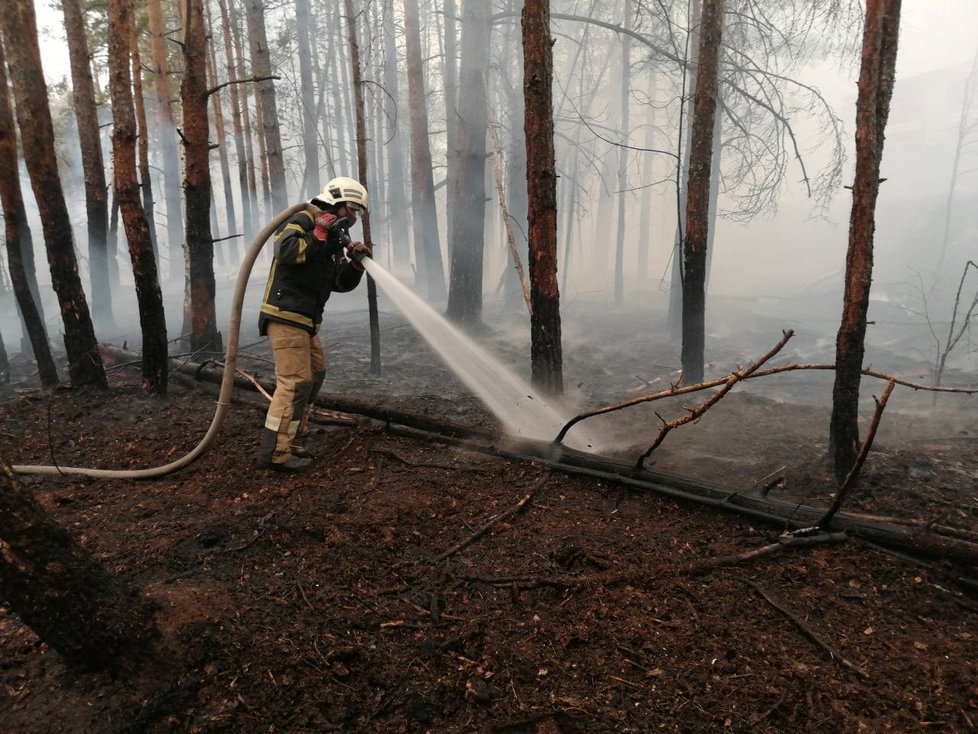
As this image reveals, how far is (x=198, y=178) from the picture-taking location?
325 inches

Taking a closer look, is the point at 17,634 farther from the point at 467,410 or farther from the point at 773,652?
the point at 467,410

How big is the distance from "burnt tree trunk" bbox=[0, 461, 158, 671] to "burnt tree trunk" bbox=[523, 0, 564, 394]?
4.79 m

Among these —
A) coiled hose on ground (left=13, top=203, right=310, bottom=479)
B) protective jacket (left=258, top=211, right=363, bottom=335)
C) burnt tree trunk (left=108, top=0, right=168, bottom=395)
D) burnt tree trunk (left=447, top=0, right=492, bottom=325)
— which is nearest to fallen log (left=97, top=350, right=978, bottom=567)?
protective jacket (left=258, top=211, right=363, bottom=335)

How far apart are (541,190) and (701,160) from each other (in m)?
3.08

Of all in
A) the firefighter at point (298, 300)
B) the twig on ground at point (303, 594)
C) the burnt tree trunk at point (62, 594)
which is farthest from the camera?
the firefighter at point (298, 300)

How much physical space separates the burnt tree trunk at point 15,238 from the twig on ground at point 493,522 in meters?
7.18

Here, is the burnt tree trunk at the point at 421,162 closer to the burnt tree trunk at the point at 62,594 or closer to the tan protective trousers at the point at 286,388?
the tan protective trousers at the point at 286,388

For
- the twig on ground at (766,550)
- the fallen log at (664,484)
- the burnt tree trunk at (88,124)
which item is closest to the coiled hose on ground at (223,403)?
the fallen log at (664,484)

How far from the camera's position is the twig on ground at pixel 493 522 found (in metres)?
3.60

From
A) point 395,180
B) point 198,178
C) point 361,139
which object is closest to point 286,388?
point 198,178

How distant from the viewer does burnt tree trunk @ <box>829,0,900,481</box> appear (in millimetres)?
4402

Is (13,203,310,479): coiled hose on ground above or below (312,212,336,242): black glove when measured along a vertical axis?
below

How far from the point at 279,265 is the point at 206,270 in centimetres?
485

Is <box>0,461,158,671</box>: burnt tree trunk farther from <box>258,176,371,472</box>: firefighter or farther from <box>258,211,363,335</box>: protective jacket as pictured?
<box>258,211,363,335</box>: protective jacket
